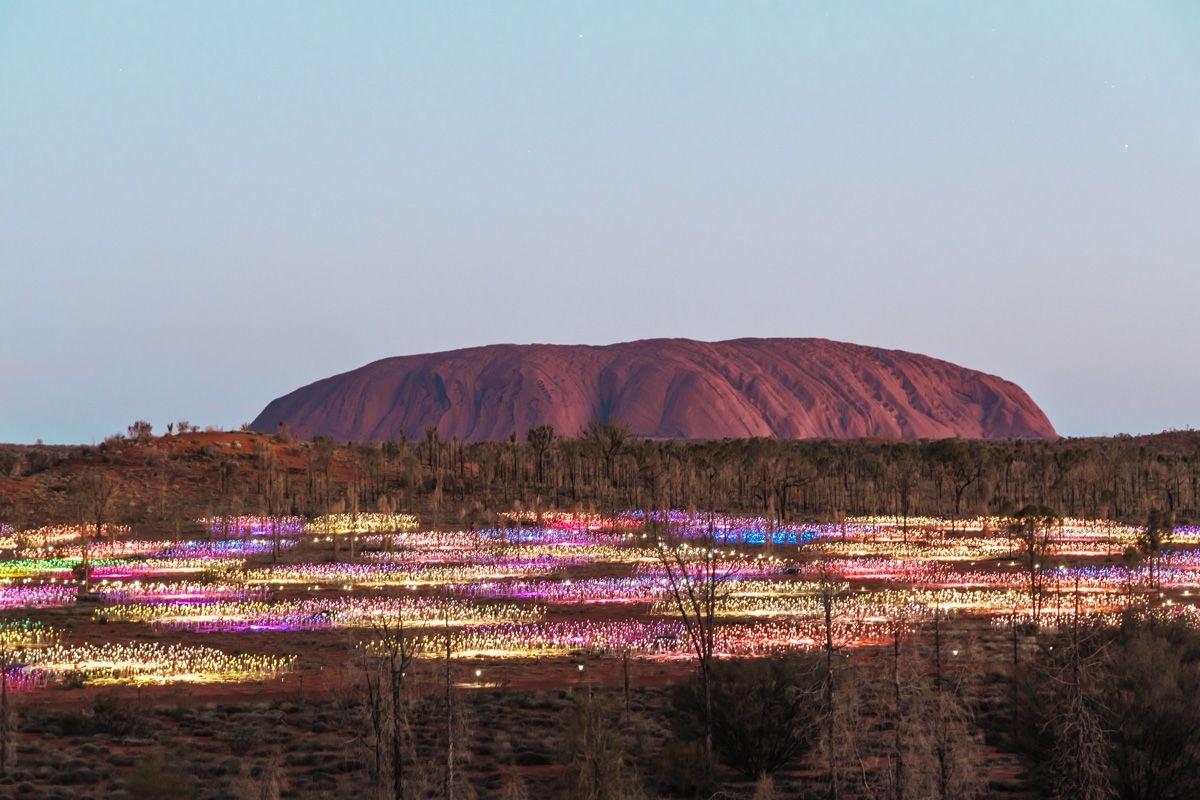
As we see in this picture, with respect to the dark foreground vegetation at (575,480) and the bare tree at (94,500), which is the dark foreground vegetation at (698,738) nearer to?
the bare tree at (94,500)

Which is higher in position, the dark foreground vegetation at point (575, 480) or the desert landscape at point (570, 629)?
the dark foreground vegetation at point (575, 480)

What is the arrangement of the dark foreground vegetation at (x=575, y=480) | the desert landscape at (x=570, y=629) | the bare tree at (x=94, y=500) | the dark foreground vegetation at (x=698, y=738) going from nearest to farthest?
the dark foreground vegetation at (x=698, y=738) → the desert landscape at (x=570, y=629) → the bare tree at (x=94, y=500) → the dark foreground vegetation at (x=575, y=480)

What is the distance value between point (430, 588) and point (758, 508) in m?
43.4

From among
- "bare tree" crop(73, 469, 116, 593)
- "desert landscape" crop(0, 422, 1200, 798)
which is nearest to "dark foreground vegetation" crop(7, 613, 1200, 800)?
"desert landscape" crop(0, 422, 1200, 798)

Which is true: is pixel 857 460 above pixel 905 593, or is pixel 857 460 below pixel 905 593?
above

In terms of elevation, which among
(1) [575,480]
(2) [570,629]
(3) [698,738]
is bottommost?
(3) [698,738]

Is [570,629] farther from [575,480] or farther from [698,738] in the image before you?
[575,480]

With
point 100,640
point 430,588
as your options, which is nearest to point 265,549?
point 430,588

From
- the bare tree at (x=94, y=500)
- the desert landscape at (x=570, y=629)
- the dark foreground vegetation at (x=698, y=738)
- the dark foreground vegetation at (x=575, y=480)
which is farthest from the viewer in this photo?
the dark foreground vegetation at (x=575, y=480)

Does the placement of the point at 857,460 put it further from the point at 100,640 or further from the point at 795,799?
the point at 795,799

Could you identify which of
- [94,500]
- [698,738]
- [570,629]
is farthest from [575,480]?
[698,738]

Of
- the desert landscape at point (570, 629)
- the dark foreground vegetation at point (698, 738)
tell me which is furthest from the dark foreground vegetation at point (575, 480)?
the dark foreground vegetation at point (698, 738)

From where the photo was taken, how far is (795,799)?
19078 millimetres

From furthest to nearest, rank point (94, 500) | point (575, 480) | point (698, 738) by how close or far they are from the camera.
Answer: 1. point (575, 480)
2. point (94, 500)
3. point (698, 738)
